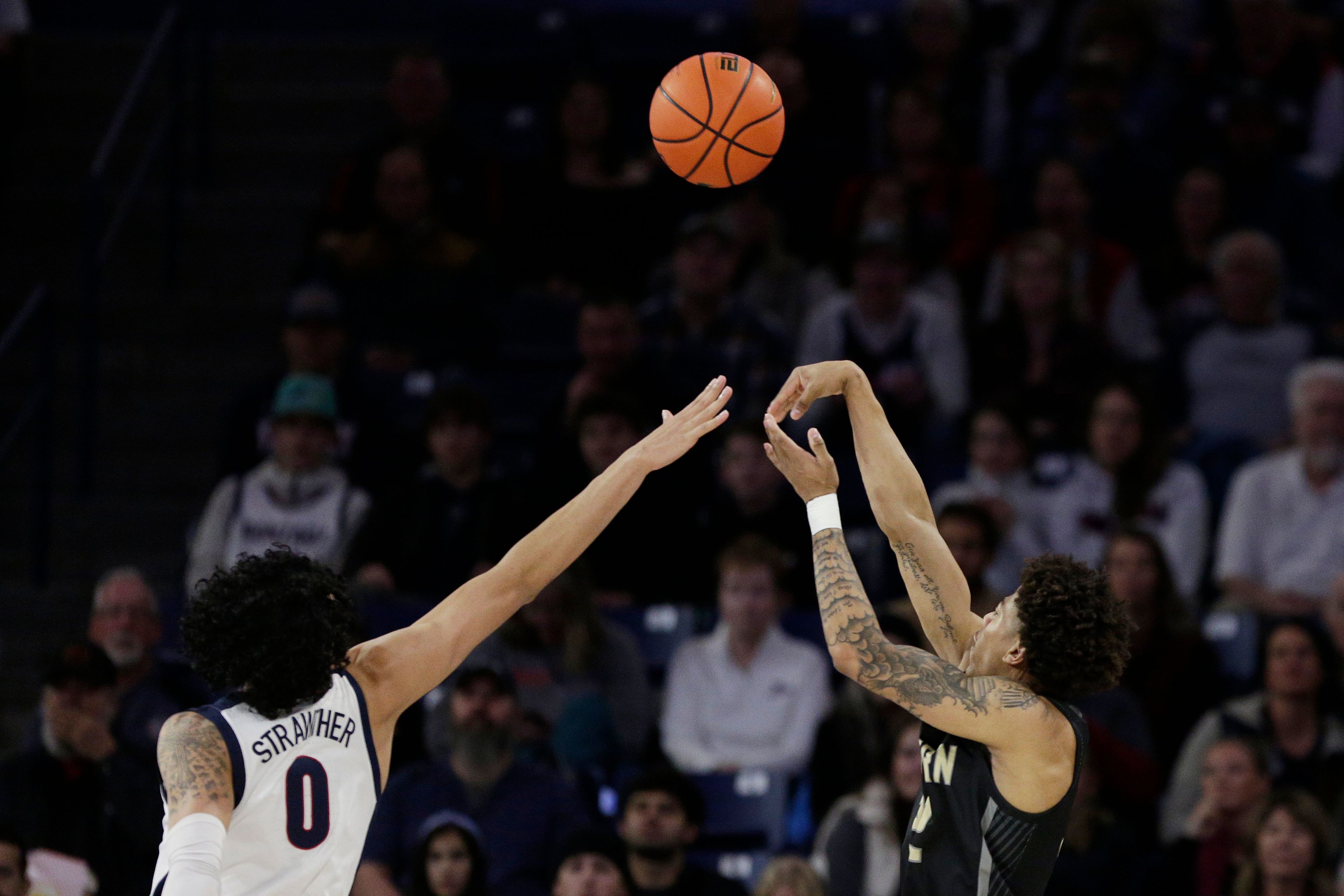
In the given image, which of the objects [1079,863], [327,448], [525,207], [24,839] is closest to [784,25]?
[525,207]

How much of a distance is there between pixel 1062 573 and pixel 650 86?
29.3ft

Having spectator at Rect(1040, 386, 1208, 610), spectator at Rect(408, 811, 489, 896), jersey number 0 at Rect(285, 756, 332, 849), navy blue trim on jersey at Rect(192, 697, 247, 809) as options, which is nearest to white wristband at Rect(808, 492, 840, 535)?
jersey number 0 at Rect(285, 756, 332, 849)

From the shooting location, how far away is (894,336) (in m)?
11.1

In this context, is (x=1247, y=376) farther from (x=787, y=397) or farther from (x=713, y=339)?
(x=787, y=397)

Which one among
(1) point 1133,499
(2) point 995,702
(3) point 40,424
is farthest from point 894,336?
(2) point 995,702

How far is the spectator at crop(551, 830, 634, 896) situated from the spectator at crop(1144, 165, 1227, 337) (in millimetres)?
5391

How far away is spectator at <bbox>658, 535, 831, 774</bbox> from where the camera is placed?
9352mm

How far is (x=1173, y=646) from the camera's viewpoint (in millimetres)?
9305

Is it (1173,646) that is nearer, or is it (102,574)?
(1173,646)

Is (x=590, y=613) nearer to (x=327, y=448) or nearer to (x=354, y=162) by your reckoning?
(x=327, y=448)

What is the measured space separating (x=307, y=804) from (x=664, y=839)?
3.74 metres

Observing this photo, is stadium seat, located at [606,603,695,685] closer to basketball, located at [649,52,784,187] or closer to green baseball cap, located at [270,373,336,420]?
green baseball cap, located at [270,373,336,420]

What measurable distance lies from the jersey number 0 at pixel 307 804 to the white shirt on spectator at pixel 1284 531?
21.2 ft

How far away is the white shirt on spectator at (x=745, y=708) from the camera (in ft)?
30.6
